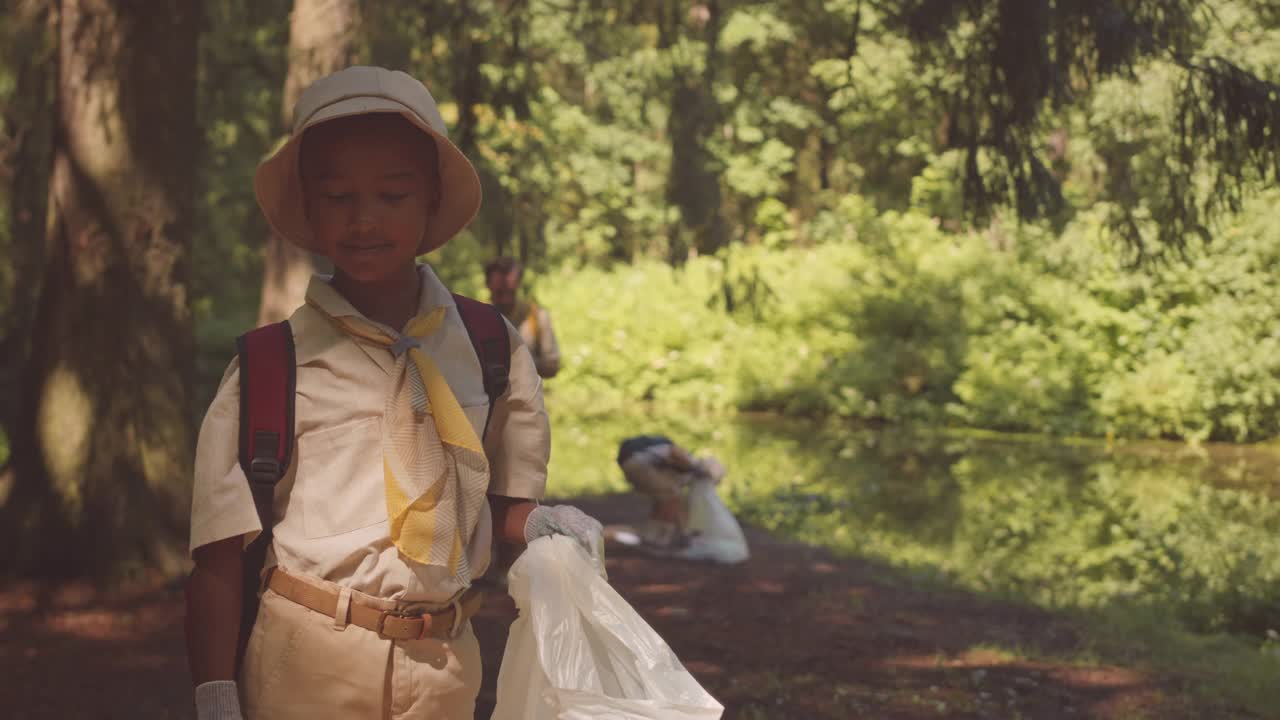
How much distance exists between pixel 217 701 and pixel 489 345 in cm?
73

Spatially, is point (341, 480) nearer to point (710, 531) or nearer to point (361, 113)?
point (361, 113)

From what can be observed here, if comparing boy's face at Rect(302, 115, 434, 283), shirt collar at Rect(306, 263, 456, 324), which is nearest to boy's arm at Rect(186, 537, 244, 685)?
shirt collar at Rect(306, 263, 456, 324)

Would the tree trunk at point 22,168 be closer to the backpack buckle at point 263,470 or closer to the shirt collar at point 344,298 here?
the shirt collar at point 344,298

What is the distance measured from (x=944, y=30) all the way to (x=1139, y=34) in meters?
0.94

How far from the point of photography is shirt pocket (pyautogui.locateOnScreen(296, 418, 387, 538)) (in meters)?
2.25

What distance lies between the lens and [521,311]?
846 centimetres

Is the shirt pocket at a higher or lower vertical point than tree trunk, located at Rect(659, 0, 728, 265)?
lower

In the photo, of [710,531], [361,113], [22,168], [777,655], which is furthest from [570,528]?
[22,168]

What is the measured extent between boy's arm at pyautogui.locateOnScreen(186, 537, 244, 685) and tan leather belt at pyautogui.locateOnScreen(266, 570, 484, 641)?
0.23 feet

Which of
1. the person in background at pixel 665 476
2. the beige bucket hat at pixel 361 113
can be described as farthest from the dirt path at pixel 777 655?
the beige bucket hat at pixel 361 113

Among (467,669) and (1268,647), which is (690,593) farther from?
(467,669)

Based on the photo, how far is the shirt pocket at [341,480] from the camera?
2.25 meters

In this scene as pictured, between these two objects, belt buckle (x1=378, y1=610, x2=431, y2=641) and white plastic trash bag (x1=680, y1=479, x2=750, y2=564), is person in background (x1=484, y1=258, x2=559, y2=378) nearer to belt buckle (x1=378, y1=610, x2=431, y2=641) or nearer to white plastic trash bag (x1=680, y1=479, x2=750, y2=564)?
white plastic trash bag (x1=680, y1=479, x2=750, y2=564)

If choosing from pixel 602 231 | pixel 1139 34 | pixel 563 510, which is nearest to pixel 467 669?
pixel 563 510
